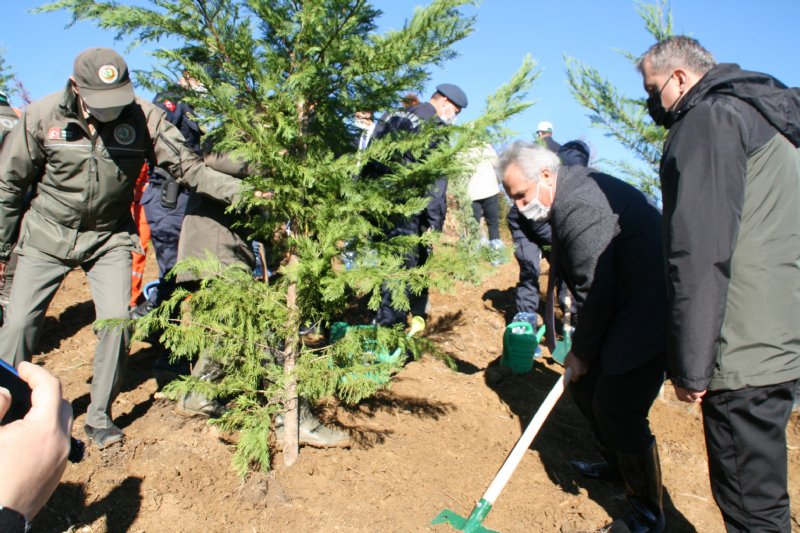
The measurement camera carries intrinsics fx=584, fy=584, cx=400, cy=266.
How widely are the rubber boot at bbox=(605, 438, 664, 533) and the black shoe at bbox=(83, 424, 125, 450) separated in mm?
2897

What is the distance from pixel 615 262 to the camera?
2965 mm

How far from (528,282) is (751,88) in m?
4.21

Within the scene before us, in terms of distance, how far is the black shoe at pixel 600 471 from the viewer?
379 centimetres

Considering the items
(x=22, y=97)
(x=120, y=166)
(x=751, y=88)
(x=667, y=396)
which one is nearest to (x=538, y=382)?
(x=667, y=396)

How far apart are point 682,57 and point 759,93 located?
0.42 m

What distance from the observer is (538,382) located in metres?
5.30

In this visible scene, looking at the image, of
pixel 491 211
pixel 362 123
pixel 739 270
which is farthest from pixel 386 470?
pixel 491 211

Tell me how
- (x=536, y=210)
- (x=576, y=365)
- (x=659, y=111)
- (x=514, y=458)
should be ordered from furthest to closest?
1. (x=576, y=365)
2. (x=536, y=210)
3. (x=514, y=458)
4. (x=659, y=111)

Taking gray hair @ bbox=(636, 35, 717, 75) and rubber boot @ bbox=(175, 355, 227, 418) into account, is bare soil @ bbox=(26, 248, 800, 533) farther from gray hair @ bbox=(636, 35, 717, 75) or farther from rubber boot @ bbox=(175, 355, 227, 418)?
gray hair @ bbox=(636, 35, 717, 75)

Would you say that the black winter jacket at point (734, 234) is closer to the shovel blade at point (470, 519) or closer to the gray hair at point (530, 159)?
the gray hair at point (530, 159)

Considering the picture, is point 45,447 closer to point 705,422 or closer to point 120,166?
point 705,422

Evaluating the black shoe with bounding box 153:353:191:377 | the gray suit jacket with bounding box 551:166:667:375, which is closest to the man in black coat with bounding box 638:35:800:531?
the gray suit jacket with bounding box 551:166:667:375

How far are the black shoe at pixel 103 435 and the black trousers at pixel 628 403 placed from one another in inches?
110

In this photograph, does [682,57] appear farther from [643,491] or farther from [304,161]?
[643,491]
